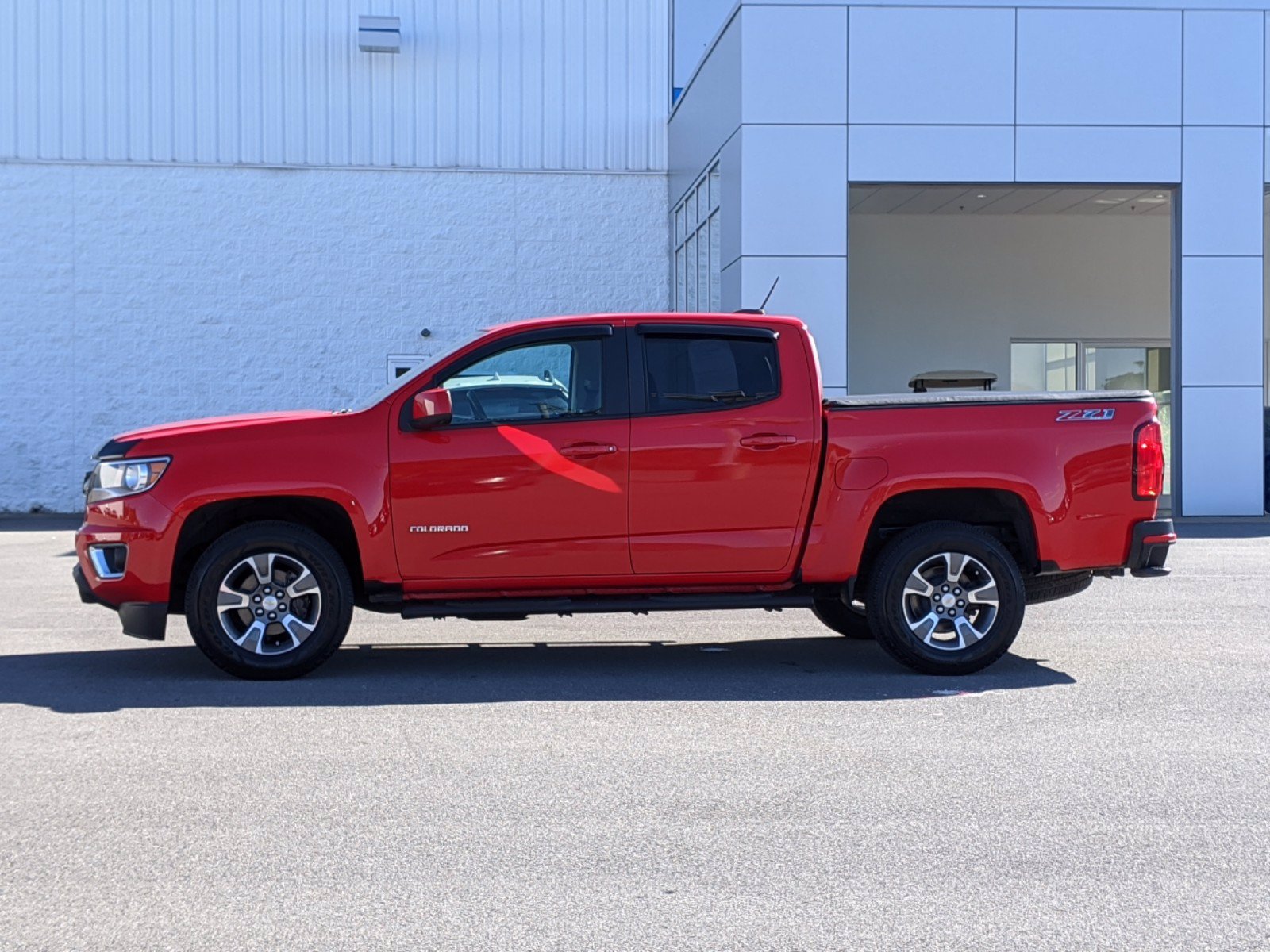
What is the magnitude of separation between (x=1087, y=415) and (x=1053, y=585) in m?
1.06

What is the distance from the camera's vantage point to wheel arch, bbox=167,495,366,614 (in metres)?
7.76

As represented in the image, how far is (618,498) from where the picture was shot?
25.6 ft

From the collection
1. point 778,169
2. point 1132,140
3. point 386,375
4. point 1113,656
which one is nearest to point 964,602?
point 1113,656

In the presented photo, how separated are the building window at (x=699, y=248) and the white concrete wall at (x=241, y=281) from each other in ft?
4.55

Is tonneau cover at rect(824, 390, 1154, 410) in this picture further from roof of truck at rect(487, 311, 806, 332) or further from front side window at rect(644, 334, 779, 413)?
roof of truck at rect(487, 311, 806, 332)

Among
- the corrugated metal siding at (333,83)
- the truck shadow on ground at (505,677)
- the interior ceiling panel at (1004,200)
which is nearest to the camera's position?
the truck shadow on ground at (505,677)

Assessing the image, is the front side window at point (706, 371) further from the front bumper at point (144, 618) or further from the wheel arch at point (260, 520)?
the front bumper at point (144, 618)

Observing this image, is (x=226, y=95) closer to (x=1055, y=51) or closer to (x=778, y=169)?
(x=778, y=169)

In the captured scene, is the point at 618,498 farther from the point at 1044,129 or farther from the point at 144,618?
the point at 1044,129

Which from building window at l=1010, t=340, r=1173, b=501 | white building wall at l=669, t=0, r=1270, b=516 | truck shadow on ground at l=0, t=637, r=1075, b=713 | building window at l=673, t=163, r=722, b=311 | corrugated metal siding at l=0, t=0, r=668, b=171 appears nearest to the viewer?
truck shadow on ground at l=0, t=637, r=1075, b=713

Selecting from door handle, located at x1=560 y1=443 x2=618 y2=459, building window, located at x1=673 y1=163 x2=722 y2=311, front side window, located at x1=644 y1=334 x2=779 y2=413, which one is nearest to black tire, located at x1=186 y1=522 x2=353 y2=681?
door handle, located at x1=560 y1=443 x2=618 y2=459

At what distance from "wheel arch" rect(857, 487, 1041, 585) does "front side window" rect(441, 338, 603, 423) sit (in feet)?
5.55

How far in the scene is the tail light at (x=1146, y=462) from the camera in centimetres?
798

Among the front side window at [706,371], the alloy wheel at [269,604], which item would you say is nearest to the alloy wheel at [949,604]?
the front side window at [706,371]
